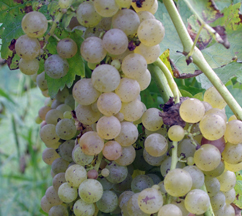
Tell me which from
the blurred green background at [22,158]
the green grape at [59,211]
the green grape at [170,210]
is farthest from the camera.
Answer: the blurred green background at [22,158]

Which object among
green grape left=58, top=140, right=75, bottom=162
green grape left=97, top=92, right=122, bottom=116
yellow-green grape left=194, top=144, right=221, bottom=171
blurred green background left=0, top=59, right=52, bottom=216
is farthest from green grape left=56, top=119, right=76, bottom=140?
blurred green background left=0, top=59, right=52, bottom=216

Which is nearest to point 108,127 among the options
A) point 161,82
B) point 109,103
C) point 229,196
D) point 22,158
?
point 109,103

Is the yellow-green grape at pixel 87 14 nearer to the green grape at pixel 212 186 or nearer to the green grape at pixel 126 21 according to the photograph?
the green grape at pixel 126 21

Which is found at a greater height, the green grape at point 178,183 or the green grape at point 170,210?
the green grape at point 178,183

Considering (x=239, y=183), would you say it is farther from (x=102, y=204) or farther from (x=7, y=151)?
(x=7, y=151)

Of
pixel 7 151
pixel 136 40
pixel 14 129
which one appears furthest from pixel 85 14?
pixel 7 151

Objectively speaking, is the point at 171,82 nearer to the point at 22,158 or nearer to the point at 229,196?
the point at 229,196

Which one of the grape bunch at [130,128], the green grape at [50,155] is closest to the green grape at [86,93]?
the grape bunch at [130,128]
